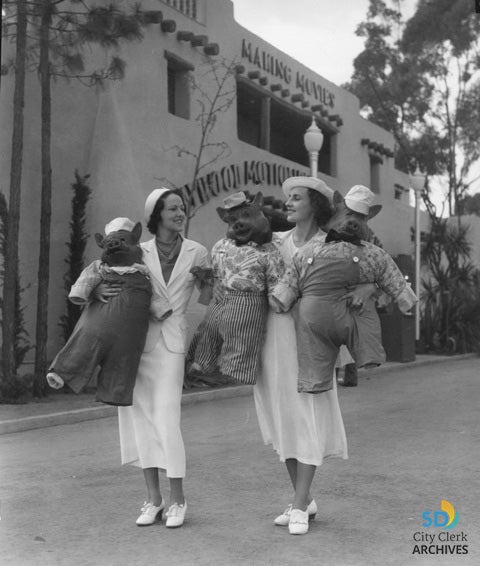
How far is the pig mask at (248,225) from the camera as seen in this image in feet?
15.7

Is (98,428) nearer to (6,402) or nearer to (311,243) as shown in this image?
(6,402)

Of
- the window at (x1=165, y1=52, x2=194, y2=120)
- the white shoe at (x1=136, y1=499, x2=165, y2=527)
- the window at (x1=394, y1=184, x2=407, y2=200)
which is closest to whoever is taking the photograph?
the white shoe at (x1=136, y1=499, x2=165, y2=527)

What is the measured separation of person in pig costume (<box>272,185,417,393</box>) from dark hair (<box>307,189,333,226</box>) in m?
0.09

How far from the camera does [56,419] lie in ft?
30.9

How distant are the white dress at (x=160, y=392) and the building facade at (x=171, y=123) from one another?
7619 mm

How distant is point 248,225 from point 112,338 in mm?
926

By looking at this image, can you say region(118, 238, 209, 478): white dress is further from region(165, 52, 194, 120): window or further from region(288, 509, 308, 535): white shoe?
region(165, 52, 194, 120): window

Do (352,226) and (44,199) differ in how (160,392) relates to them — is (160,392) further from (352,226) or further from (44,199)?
(44,199)

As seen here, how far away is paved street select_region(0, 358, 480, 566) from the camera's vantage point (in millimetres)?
4125

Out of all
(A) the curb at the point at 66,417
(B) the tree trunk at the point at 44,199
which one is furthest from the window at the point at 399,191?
(B) the tree trunk at the point at 44,199

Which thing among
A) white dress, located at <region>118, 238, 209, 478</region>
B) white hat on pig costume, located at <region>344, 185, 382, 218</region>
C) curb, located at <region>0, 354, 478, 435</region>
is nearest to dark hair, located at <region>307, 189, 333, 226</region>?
white hat on pig costume, located at <region>344, 185, 382, 218</region>

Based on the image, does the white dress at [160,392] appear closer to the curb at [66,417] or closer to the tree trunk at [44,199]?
the curb at [66,417]

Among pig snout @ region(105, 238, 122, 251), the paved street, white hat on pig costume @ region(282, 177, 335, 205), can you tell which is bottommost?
the paved street

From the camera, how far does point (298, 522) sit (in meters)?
4.46
